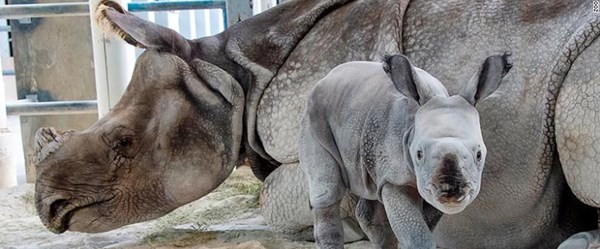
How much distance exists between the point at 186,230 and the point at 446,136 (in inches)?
71.1

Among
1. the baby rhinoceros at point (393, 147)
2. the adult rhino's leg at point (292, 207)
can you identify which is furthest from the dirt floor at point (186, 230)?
the baby rhinoceros at point (393, 147)

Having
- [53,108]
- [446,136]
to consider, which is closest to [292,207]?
[446,136]

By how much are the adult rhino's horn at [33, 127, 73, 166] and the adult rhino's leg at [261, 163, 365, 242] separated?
0.73 m

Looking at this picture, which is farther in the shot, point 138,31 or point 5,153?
point 5,153

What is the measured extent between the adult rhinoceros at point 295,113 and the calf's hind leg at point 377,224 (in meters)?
0.30

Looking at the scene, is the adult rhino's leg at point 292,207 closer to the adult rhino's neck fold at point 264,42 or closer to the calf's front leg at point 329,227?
the adult rhino's neck fold at point 264,42

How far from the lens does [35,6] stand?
14.0ft

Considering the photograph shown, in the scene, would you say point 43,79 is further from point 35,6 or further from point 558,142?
point 558,142

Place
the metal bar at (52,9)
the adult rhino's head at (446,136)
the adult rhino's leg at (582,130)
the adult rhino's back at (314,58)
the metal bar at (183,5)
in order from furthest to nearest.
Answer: the metal bar at (52,9) < the metal bar at (183,5) < the adult rhino's back at (314,58) < the adult rhino's leg at (582,130) < the adult rhino's head at (446,136)

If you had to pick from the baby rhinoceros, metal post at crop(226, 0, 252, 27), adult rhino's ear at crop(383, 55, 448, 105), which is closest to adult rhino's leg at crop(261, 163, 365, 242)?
the baby rhinoceros

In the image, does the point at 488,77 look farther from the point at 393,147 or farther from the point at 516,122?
the point at 516,122

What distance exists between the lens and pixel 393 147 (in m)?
1.98

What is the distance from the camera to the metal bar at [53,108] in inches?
168

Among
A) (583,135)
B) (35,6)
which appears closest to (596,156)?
(583,135)
